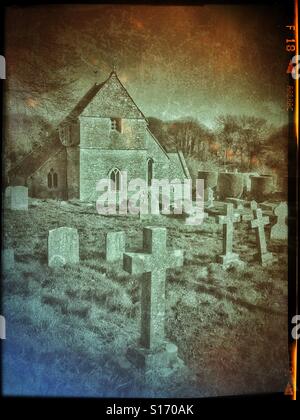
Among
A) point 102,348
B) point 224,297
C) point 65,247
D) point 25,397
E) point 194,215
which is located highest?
point 194,215

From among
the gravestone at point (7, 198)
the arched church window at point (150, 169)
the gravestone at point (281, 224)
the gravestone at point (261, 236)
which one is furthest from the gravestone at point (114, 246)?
the gravestone at point (281, 224)

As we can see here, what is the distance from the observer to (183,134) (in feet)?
10.3

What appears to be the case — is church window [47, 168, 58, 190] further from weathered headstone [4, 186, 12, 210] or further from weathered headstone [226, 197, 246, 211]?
weathered headstone [226, 197, 246, 211]

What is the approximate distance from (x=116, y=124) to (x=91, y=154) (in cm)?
29

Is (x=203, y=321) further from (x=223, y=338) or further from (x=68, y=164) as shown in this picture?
(x=68, y=164)

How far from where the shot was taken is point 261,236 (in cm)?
322

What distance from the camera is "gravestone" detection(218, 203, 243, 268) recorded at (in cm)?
318

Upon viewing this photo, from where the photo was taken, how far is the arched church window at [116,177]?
10.4ft

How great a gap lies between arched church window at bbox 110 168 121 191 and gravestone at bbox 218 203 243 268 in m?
0.80

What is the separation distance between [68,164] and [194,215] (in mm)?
1023

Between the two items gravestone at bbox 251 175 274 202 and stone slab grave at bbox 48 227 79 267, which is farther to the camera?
gravestone at bbox 251 175 274 202

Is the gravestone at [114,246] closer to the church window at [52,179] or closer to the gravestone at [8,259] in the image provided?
the church window at [52,179]

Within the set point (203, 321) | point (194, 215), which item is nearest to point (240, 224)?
point (194, 215)

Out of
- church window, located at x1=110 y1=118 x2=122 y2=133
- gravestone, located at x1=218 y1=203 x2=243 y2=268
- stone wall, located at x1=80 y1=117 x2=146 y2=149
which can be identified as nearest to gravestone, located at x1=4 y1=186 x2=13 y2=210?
stone wall, located at x1=80 y1=117 x2=146 y2=149
